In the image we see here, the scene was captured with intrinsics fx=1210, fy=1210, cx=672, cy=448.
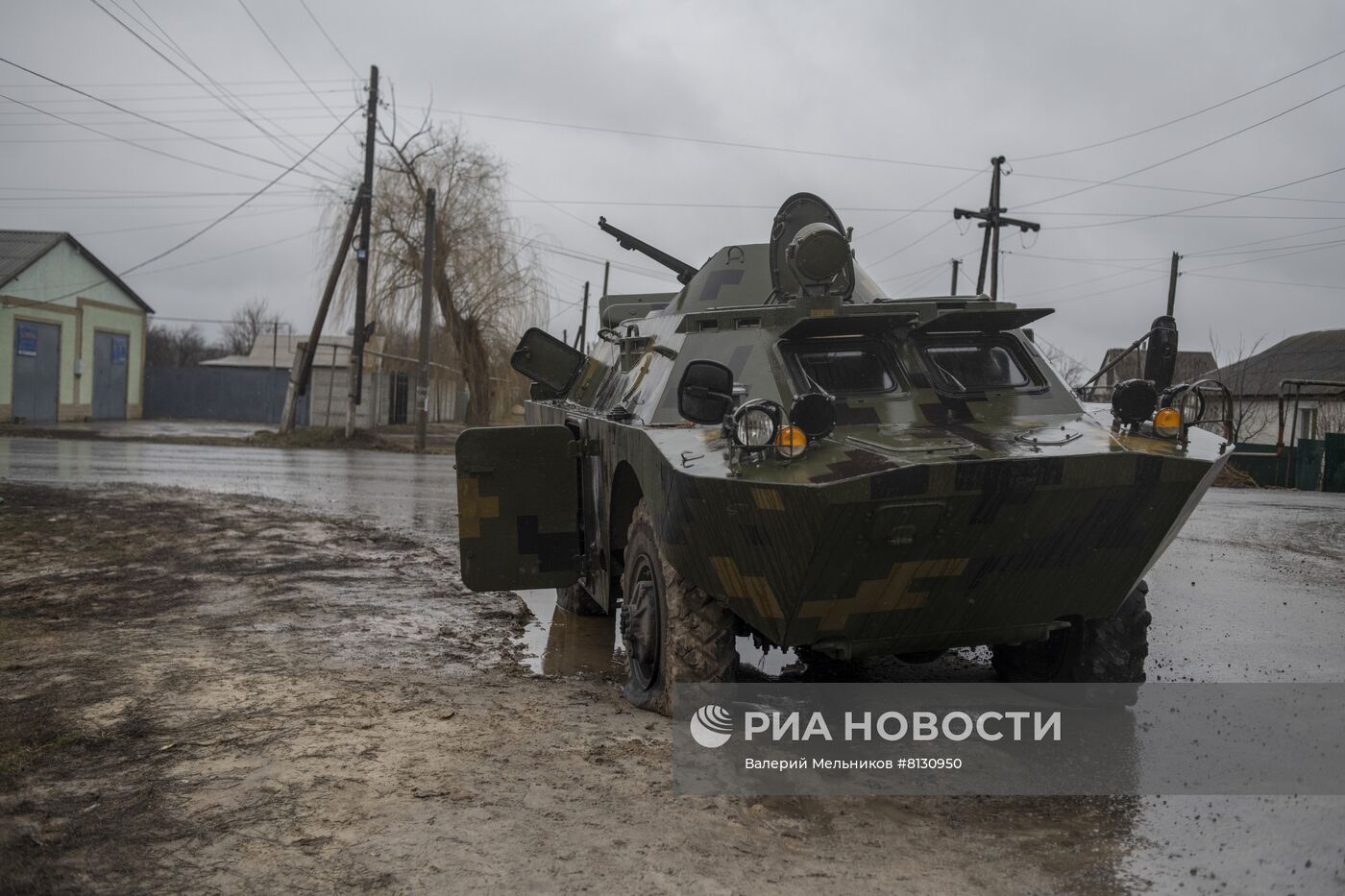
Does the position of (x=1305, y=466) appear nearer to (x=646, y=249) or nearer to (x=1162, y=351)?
(x=646, y=249)

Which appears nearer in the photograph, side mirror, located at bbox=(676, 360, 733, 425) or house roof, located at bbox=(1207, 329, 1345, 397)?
side mirror, located at bbox=(676, 360, 733, 425)

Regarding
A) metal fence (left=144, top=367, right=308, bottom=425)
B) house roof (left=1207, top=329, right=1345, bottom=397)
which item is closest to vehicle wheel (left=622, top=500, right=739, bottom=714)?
metal fence (left=144, top=367, right=308, bottom=425)

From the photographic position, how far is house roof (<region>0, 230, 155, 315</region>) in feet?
89.4

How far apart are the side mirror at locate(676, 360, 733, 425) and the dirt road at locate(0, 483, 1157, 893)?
4.15 ft

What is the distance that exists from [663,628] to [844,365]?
1422 mm

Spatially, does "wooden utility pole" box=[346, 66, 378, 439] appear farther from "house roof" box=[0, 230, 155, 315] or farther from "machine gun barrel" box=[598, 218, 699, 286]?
"machine gun barrel" box=[598, 218, 699, 286]

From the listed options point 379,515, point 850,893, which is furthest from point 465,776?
point 379,515

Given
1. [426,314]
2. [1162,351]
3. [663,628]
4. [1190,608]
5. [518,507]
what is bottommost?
[1190,608]

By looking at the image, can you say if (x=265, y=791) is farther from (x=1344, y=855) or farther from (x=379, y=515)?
(x=379, y=515)

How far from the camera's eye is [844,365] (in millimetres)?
5383

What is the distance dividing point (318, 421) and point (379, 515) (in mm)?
20285

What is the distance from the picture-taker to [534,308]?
99.9 ft

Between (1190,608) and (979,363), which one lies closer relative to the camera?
(979,363)

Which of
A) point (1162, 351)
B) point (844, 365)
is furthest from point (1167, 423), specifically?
point (844, 365)
